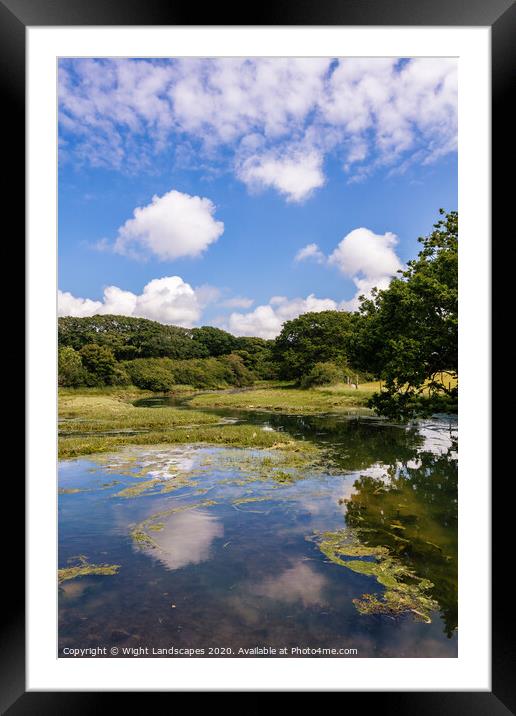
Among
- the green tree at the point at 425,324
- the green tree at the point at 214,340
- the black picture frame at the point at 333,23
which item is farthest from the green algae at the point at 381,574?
the green tree at the point at 214,340

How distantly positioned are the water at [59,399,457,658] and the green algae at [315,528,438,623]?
2 centimetres

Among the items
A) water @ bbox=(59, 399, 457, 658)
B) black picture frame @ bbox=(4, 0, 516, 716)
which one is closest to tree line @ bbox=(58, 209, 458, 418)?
water @ bbox=(59, 399, 457, 658)

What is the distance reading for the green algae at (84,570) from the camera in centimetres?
216

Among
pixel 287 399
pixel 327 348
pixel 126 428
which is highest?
pixel 327 348

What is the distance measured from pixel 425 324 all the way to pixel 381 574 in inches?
84.1

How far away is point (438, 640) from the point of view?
170cm

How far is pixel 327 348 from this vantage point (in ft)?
18.7

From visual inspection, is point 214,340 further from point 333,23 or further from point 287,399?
point 333,23

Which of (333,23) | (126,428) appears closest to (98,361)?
(126,428)

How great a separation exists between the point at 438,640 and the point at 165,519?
1827 millimetres

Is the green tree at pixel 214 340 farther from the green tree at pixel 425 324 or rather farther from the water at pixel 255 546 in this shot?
the green tree at pixel 425 324

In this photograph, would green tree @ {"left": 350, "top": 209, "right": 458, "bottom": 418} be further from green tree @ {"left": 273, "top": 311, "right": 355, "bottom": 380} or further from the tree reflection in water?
green tree @ {"left": 273, "top": 311, "right": 355, "bottom": 380}

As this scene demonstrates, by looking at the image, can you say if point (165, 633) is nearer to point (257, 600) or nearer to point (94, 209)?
point (257, 600)

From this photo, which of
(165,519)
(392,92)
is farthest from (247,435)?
(392,92)
